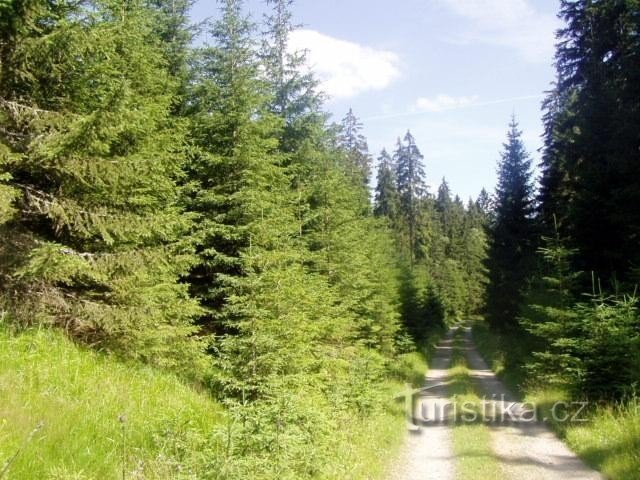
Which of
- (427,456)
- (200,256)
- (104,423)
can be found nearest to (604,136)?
(427,456)

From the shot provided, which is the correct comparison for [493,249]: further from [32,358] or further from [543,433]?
[32,358]

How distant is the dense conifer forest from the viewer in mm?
6305

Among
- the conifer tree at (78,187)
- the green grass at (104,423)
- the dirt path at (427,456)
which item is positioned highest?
the conifer tree at (78,187)

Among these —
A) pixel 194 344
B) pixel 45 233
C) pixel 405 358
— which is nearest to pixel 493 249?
pixel 405 358

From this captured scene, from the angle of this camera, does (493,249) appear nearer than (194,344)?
No

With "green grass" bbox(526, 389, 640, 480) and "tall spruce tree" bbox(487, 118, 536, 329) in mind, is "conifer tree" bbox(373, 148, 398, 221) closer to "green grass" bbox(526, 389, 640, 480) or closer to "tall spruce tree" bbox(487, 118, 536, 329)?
"tall spruce tree" bbox(487, 118, 536, 329)

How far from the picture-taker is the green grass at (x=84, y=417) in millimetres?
4723

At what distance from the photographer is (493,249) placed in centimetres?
3394

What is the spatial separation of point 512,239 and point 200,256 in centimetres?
2610

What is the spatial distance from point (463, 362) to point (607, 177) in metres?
15.2

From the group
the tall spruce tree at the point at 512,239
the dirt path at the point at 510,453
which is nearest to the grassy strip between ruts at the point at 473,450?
the dirt path at the point at 510,453

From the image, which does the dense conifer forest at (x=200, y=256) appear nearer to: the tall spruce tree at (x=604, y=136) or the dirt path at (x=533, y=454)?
the tall spruce tree at (x=604, y=136)

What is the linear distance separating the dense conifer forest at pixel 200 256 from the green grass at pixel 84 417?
35 mm

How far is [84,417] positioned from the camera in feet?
18.9
